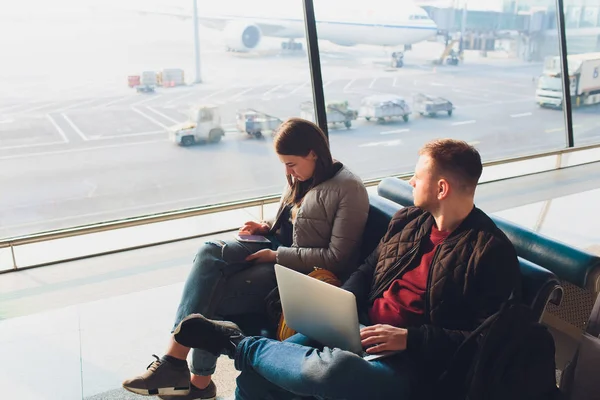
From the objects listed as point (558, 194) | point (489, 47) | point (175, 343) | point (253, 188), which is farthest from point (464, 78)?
point (175, 343)

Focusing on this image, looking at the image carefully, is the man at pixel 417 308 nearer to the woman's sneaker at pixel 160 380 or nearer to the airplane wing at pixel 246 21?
the woman's sneaker at pixel 160 380

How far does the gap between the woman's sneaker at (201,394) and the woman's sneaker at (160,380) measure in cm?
5

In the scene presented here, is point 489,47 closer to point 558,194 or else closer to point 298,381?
point 558,194

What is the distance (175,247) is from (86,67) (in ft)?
4.48

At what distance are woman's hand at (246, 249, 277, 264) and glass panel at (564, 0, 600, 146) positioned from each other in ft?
16.9

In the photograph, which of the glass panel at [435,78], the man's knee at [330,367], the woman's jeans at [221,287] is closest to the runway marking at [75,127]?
the glass panel at [435,78]

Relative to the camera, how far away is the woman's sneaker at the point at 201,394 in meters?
2.21

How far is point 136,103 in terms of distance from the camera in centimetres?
418

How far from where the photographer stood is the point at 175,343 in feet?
7.06

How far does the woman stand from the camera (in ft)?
7.22

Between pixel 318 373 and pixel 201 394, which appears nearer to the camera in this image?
pixel 318 373

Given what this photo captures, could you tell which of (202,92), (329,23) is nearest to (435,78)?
(329,23)

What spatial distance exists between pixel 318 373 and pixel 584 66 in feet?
20.0

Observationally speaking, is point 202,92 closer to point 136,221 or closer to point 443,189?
point 136,221
